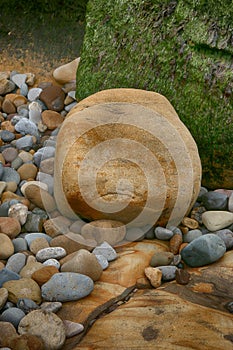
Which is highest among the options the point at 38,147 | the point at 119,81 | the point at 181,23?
the point at 181,23

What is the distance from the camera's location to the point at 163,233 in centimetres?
254

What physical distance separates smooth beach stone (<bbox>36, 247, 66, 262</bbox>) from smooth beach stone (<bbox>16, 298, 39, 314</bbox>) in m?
0.29

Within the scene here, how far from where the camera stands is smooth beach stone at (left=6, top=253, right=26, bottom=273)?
7.69ft

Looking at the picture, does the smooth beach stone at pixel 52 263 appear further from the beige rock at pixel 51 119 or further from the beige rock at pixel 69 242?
the beige rock at pixel 51 119

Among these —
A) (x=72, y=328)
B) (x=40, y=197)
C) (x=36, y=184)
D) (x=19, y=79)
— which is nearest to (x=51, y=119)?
(x=19, y=79)

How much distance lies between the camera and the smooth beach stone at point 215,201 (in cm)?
274

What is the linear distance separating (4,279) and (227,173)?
1.27 m

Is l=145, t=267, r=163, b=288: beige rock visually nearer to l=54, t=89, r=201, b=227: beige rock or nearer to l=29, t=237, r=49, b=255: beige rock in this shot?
l=54, t=89, r=201, b=227: beige rock

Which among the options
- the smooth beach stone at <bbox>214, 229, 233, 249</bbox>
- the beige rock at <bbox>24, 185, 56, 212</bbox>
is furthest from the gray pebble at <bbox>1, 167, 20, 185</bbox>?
the smooth beach stone at <bbox>214, 229, 233, 249</bbox>

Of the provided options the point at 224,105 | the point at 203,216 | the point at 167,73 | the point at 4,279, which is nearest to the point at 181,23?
the point at 167,73

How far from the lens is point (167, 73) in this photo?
9.89 feet

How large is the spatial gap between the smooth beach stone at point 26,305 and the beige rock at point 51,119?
1510 mm

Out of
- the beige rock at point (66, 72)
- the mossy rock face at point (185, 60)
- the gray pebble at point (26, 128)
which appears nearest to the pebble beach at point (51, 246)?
the gray pebble at point (26, 128)

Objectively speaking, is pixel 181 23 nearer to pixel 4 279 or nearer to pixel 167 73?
pixel 167 73
